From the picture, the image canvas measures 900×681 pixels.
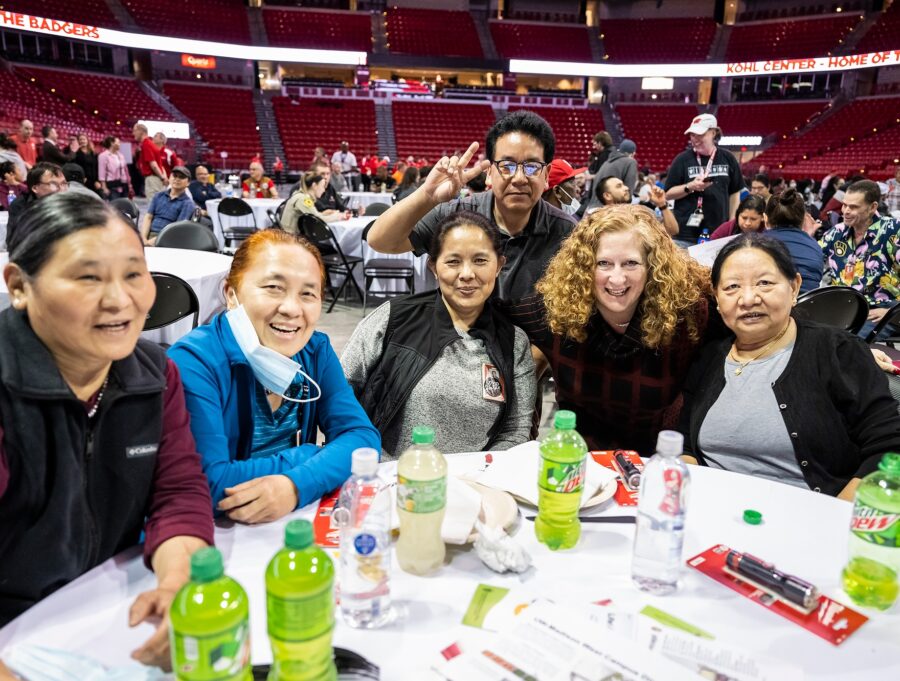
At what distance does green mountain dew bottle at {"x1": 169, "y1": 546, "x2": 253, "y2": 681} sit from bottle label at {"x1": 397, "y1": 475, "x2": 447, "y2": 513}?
38 centimetres

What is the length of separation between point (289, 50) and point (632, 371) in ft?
74.6

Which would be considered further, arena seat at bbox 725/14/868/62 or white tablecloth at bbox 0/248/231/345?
arena seat at bbox 725/14/868/62

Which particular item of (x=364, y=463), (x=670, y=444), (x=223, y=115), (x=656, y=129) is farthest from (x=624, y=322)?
(x=656, y=129)

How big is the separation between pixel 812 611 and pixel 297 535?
0.86 meters

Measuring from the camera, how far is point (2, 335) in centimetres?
99

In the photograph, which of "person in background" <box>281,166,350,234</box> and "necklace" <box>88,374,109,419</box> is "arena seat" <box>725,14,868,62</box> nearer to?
"person in background" <box>281,166,350,234</box>

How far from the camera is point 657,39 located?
80.1 feet

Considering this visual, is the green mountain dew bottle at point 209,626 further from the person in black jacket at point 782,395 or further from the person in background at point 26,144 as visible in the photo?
the person in background at point 26,144

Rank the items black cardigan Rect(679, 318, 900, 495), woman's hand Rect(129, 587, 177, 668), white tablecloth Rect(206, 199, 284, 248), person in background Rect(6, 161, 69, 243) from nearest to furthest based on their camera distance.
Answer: woman's hand Rect(129, 587, 177, 668) → black cardigan Rect(679, 318, 900, 495) → person in background Rect(6, 161, 69, 243) → white tablecloth Rect(206, 199, 284, 248)

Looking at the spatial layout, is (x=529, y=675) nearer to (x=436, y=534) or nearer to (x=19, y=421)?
(x=436, y=534)

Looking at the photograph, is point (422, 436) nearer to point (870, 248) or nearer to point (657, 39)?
point (870, 248)

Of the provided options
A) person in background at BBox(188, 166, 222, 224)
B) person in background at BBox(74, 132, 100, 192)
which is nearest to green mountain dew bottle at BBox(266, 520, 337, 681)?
person in background at BBox(188, 166, 222, 224)

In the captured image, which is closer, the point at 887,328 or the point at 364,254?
the point at 887,328

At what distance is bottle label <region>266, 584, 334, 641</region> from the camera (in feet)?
2.43
